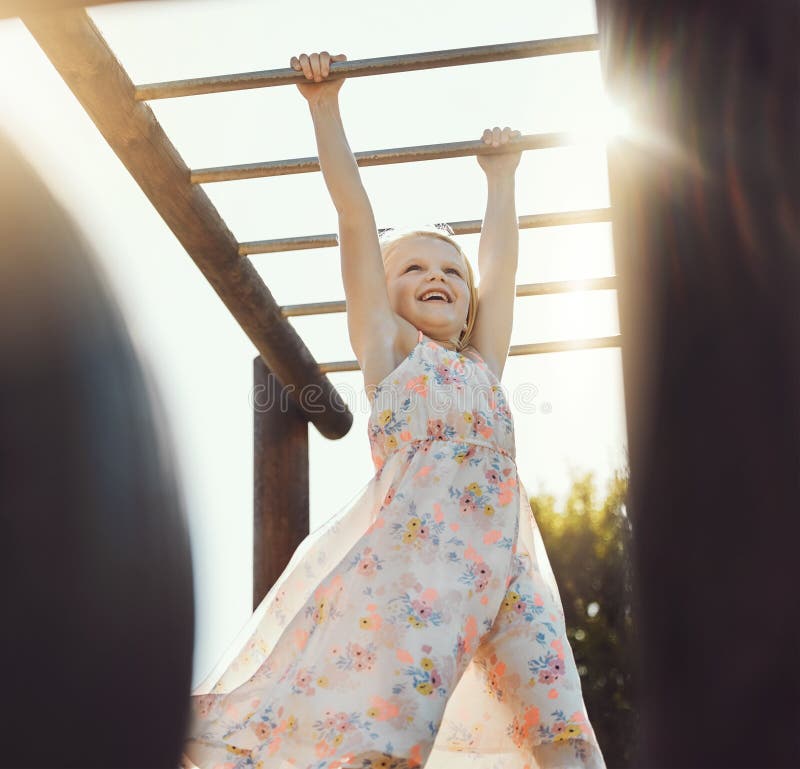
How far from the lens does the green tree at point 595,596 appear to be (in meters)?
9.74

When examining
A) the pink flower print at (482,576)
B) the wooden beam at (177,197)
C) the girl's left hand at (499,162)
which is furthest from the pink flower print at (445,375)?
the wooden beam at (177,197)

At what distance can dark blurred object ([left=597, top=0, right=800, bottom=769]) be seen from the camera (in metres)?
0.73

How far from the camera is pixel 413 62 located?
2.09 meters

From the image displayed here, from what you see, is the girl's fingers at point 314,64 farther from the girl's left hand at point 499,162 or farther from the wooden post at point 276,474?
the wooden post at point 276,474

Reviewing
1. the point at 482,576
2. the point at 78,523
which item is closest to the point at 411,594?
the point at 482,576

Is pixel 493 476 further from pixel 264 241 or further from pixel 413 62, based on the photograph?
pixel 264 241

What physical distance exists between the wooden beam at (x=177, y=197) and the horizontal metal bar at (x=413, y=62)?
0.21m

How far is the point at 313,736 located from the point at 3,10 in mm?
1203

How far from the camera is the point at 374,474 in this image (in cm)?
223

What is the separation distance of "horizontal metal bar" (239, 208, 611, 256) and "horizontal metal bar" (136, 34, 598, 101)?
657 mm

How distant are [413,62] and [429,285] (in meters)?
0.55

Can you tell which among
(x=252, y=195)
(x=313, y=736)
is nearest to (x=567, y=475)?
(x=252, y=195)

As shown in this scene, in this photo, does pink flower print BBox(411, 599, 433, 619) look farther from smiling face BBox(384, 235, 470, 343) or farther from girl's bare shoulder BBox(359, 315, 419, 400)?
smiling face BBox(384, 235, 470, 343)

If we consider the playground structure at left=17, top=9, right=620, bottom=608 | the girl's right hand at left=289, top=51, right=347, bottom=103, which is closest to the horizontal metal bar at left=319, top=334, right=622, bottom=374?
the playground structure at left=17, top=9, right=620, bottom=608
